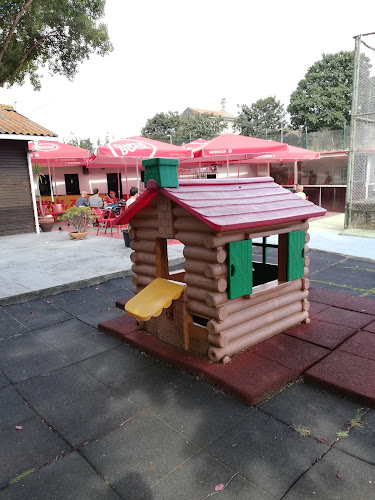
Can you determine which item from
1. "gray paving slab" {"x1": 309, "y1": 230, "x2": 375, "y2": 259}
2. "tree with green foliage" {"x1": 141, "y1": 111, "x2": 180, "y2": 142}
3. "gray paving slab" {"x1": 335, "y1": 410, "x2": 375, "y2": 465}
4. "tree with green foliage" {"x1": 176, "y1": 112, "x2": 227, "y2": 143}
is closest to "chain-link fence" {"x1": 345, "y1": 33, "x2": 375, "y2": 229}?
"gray paving slab" {"x1": 309, "y1": 230, "x2": 375, "y2": 259}

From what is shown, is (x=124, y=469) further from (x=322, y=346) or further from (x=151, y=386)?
(x=322, y=346)

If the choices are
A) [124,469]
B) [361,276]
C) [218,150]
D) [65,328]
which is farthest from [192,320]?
[218,150]

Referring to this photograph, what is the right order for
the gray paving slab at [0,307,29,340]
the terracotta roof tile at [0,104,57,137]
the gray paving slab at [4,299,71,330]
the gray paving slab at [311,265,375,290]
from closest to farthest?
the gray paving slab at [0,307,29,340], the gray paving slab at [4,299,71,330], the gray paving slab at [311,265,375,290], the terracotta roof tile at [0,104,57,137]

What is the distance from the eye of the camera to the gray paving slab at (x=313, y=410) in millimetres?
2874

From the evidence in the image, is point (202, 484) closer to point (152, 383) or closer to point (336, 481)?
point (336, 481)

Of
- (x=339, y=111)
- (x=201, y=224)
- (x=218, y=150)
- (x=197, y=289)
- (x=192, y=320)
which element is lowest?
(x=192, y=320)

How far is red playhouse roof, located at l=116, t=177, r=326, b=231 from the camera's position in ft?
11.5

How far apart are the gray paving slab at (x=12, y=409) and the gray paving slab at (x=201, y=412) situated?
1157 millimetres

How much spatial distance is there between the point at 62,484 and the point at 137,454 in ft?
1.75

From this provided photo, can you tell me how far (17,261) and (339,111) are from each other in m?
37.4

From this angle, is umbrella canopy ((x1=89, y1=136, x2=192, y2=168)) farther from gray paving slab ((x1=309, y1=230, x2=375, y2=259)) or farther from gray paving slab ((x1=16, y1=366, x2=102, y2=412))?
gray paving slab ((x1=16, y1=366, x2=102, y2=412))

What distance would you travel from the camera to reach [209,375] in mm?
3555

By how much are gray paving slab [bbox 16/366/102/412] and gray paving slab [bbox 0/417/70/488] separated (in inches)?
11.8

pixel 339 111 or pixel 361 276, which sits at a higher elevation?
pixel 339 111
